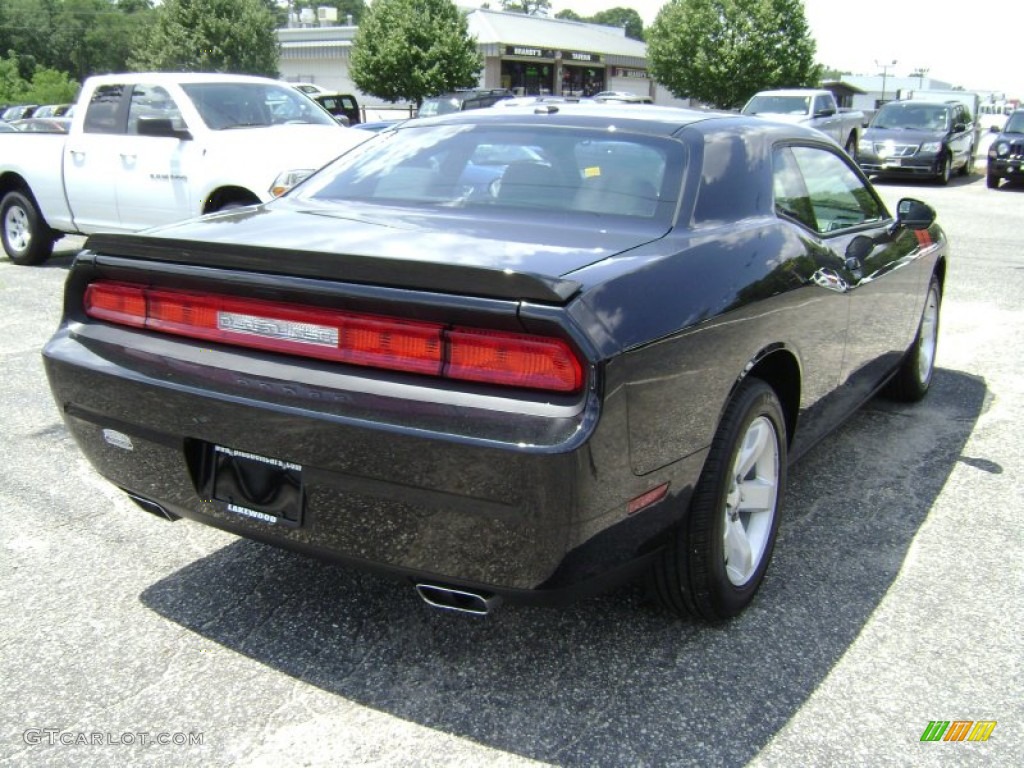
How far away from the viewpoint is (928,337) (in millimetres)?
5215

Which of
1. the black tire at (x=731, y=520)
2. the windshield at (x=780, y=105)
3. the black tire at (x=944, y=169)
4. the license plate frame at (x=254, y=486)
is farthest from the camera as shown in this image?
the windshield at (x=780, y=105)

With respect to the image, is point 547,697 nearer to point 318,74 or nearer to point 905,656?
point 905,656

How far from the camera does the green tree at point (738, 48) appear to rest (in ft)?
136

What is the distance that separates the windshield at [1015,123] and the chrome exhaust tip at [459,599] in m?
19.9

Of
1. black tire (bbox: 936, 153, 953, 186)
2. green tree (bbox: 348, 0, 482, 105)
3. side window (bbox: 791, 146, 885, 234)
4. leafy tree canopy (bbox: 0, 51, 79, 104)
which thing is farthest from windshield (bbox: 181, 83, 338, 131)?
leafy tree canopy (bbox: 0, 51, 79, 104)

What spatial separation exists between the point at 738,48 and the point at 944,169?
25.4 metres

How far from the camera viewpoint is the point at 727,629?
9.44 feet

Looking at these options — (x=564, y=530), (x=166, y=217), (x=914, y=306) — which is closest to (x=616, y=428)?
(x=564, y=530)

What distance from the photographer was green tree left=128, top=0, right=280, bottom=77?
45.1 metres

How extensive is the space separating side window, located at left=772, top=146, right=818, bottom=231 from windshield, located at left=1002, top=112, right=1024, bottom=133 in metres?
18.0

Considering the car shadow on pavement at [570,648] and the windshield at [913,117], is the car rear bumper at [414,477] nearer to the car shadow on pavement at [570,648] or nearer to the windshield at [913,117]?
the car shadow on pavement at [570,648]

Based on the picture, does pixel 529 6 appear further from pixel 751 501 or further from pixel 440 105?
pixel 751 501

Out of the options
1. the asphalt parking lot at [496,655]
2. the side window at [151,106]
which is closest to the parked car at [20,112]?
the side window at [151,106]

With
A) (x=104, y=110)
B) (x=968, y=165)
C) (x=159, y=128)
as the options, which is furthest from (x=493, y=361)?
(x=968, y=165)
